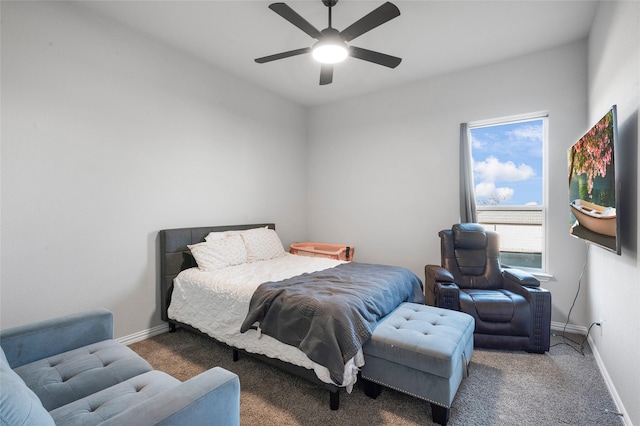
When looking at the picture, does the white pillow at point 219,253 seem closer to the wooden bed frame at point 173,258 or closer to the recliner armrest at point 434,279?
the wooden bed frame at point 173,258

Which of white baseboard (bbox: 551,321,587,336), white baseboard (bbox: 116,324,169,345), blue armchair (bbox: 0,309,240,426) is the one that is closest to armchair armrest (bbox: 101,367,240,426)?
blue armchair (bbox: 0,309,240,426)

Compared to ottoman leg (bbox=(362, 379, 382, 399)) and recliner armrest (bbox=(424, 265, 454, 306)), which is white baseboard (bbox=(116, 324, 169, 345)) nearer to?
ottoman leg (bbox=(362, 379, 382, 399))

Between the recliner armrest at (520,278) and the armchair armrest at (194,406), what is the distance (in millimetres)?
2719

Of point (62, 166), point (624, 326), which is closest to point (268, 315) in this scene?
point (62, 166)

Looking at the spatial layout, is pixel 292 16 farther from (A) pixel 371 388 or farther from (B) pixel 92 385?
(A) pixel 371 388

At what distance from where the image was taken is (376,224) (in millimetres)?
4391

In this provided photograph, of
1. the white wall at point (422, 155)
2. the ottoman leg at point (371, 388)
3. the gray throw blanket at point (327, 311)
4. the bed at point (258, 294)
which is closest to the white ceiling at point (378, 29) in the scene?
the white wall at point (422, 155)

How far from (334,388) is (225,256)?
1862 millimetres

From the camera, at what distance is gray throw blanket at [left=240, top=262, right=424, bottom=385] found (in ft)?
6.08

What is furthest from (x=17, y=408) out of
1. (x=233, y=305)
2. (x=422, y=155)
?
(x=422, y=155)

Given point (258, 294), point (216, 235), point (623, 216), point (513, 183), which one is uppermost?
point (513, 183)

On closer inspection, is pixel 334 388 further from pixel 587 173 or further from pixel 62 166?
pixel 62 166

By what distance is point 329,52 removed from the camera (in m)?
2.38

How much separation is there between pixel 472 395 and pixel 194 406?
6.22 ft
